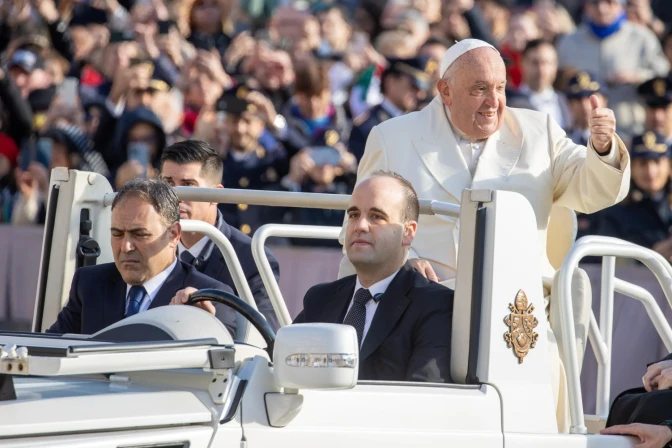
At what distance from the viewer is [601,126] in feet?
17.6

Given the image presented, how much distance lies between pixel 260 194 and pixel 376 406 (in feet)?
5.33

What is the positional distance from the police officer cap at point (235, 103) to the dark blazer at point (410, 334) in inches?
257

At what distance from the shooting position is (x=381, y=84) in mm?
11219

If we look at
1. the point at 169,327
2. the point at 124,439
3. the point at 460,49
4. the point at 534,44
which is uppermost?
the point at 534,44

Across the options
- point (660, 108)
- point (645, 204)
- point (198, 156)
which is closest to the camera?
point (198, 156)

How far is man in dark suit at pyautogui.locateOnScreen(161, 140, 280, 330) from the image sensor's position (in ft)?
21.1

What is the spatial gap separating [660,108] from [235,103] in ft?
11.1

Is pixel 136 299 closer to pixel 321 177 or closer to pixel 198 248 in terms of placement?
pixel 198 248

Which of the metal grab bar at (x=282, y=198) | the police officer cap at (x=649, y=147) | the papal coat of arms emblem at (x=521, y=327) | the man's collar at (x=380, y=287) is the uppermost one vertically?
the police officer cap at (x=649, y=147)

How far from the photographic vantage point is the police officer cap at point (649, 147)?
9.84 metres

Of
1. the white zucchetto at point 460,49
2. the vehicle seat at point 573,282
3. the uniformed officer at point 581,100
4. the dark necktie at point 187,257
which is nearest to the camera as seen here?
the vehicle seat at point 573,282

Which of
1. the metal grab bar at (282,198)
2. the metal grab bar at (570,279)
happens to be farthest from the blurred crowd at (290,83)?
the metal grab bar at (282,198)

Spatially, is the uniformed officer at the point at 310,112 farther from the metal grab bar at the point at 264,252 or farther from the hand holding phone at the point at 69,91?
the metal grab bar at the point at 264,252

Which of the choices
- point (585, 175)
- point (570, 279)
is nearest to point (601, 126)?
point (585, 175)
